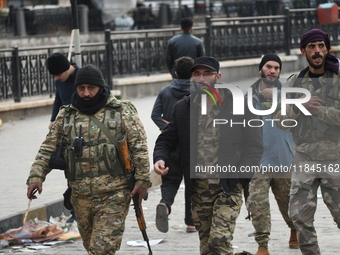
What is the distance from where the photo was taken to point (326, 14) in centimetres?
2339

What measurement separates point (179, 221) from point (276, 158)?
2.04 m

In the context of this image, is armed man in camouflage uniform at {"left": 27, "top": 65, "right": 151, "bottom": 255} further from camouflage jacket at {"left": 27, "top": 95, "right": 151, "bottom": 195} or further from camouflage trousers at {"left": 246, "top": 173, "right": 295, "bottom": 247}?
camouflage trousers at {"left": 246, "top": 173, "right": 295, "bottom": 247}

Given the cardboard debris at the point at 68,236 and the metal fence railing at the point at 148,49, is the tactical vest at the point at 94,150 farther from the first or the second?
the metal fence railing at the point at 148,49

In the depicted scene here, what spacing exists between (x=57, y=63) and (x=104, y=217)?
8.27 ft

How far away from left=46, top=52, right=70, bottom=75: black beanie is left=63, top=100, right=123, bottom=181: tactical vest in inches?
80.2

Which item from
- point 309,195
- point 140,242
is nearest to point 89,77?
point 309,195

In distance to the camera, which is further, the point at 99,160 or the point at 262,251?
the point at 262,251

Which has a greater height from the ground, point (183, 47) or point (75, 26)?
point (75, 26)

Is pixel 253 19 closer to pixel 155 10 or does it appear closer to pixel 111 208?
pixel 155 10

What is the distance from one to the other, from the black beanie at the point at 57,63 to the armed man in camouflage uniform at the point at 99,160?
1.96 m

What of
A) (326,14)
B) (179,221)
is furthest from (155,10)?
(179,221)

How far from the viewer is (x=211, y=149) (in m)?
5.82

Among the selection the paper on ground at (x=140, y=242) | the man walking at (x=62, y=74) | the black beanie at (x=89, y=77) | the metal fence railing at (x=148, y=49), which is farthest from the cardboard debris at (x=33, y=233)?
the metal fence railing at (x=148, y=49)

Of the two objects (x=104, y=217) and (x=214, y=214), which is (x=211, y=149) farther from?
(x=104, y=217)
